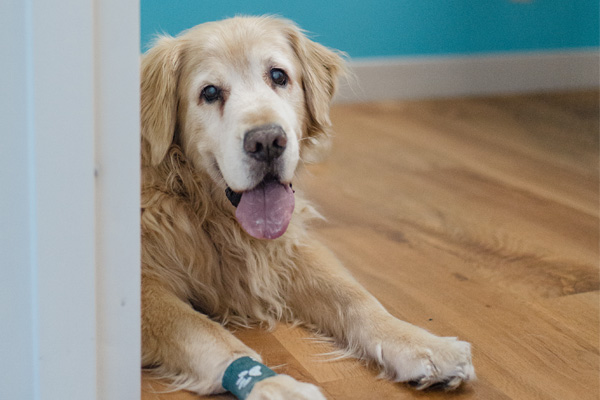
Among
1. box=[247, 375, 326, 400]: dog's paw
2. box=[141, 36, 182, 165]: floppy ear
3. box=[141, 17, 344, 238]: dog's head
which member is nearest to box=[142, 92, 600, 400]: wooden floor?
box=[247, 375, 326, 400]: dog's paw

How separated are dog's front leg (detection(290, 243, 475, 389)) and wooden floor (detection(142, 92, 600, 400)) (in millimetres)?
35

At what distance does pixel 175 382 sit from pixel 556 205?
1459mm

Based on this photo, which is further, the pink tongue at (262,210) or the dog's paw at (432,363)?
the pink tongue at (262,210)

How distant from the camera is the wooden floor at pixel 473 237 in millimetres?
1319

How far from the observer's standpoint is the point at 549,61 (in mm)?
3811

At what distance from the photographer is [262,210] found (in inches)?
53.9

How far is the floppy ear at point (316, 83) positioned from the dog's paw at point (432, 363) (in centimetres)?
51

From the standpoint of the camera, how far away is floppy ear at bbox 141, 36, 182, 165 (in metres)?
1.42

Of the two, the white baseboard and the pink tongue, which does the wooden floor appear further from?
the pink tongue
